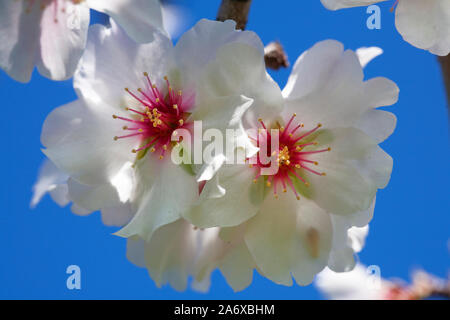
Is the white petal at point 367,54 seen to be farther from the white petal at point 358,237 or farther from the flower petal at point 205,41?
the white petal at point 358,237

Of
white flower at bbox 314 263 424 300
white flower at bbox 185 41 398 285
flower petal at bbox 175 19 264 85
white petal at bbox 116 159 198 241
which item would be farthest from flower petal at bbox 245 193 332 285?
white flower at bbox 314 263 424 300

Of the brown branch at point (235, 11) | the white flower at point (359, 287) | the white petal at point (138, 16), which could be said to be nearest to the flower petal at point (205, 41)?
the white petal at point (138, 16)

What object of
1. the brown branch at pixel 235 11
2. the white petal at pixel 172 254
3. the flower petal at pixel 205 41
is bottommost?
the white petal at pixel 172 254

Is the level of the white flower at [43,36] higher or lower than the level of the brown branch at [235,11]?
lower

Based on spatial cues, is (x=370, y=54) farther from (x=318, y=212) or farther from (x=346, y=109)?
(x=318, y=212)

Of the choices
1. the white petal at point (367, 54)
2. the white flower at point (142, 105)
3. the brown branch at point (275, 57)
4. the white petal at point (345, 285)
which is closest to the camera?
the white flower at point (142, 105)

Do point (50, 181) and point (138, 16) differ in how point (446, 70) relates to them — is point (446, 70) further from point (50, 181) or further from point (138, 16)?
point (50, 181)

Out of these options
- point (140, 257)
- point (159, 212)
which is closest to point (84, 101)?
point (159, 212)
